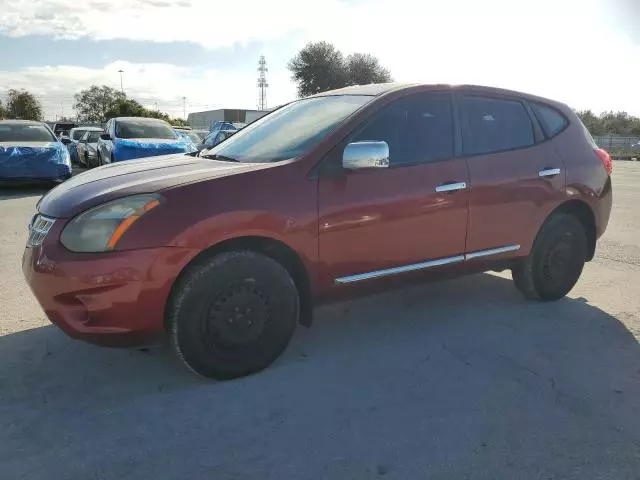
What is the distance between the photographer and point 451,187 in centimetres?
369

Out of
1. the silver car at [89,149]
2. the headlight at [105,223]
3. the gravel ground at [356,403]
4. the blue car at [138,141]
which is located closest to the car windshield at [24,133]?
the blue car at [138,141]

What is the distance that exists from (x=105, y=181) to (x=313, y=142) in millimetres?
1262

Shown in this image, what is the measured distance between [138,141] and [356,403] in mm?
10577

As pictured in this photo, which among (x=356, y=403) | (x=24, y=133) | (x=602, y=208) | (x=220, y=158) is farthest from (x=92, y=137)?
(x=356, y=403)

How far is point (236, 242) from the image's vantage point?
9.92ft

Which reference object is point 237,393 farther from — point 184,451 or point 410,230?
point 410,230

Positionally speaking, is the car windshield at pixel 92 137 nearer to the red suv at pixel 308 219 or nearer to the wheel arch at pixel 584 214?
the red suv at pixel 308 219

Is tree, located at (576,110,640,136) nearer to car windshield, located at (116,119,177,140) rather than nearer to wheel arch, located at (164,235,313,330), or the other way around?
car windshield, located at (116,119,177,140)

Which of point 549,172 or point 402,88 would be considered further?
point 549,172

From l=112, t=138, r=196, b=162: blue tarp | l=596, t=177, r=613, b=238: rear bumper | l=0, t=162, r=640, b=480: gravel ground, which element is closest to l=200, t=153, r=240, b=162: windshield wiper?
l=0, t=162, r=640, b=480: gravel ground

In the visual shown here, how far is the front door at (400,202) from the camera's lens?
3.28m

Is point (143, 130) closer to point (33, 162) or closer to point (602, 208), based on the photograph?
point (33, 162)

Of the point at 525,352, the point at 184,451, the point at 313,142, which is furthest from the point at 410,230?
the point at 184,451

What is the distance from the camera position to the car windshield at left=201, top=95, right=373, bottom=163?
3.44 meters
